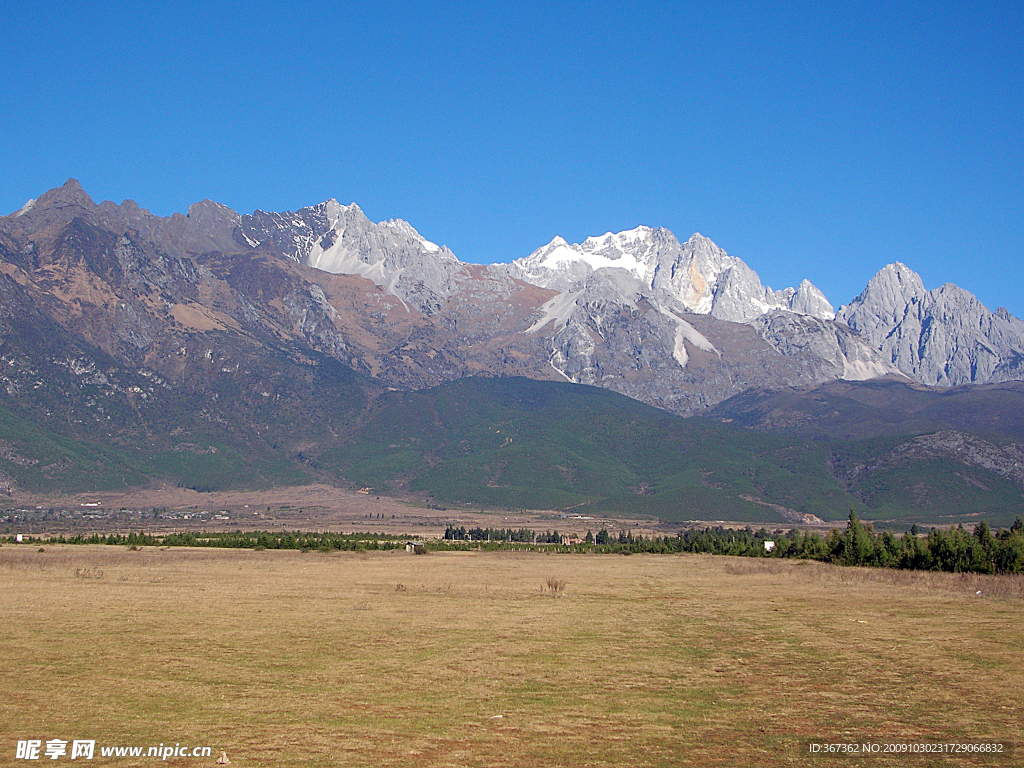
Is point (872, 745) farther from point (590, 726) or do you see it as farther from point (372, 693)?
point (372, 693)

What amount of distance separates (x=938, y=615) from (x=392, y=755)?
53.3 meters

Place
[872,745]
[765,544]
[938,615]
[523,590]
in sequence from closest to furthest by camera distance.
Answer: [872,745], [938,615], [523,590], [765,544]

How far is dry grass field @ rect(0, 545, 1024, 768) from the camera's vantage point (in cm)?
3320

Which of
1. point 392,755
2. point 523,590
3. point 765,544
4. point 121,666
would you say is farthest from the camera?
point 765,544

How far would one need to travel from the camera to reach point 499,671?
4616 cm

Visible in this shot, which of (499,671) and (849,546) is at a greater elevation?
(849,546)

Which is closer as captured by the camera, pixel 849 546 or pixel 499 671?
pixel 499 671

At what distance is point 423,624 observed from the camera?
62.6m

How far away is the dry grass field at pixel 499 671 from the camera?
109 feet

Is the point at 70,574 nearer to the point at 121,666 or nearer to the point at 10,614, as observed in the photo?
the point at 10,614

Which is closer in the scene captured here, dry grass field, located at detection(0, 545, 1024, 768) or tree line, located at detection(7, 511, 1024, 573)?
dry grass field, located at detection(0, 545, 1024, 768)

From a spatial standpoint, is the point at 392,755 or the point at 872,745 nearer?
the point at 392,755

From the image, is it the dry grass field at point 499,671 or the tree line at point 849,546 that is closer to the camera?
the dry grass field at point 499,671

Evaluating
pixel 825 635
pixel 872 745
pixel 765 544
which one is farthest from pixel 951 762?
pixel 765 544
